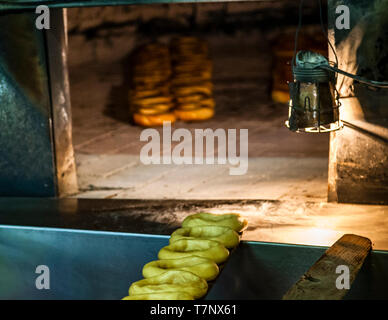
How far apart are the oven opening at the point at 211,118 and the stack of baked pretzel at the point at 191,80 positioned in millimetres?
169

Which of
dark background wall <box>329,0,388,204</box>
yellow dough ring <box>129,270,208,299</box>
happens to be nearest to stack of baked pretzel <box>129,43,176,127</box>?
dark background wall <box>329,0,388,204</box>

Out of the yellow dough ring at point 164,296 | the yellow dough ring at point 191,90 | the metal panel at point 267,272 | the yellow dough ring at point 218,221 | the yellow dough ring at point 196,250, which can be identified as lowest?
the metal panel at point 267,272

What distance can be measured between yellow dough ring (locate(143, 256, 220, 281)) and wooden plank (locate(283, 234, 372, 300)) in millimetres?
379

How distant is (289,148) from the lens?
6617 mm

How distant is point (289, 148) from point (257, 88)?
3271mm

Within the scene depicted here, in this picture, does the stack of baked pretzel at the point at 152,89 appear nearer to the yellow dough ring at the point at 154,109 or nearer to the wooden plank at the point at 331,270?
the yellow dough ring at the point at 154,109

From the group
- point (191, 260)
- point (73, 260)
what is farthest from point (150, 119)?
point (191, 260)

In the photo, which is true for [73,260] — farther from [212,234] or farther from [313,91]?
[313,91]

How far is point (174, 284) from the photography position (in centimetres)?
227

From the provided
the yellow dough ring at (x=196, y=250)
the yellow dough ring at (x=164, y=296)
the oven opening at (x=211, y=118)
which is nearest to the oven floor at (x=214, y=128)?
the oven opening at (x=211, y=118)

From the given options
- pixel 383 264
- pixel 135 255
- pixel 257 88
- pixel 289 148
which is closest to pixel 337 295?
pixel 383 264

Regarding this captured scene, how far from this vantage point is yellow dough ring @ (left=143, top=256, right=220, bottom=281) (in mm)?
2387

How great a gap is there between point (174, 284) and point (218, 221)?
2.54 ft

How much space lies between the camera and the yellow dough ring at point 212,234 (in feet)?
8.93
